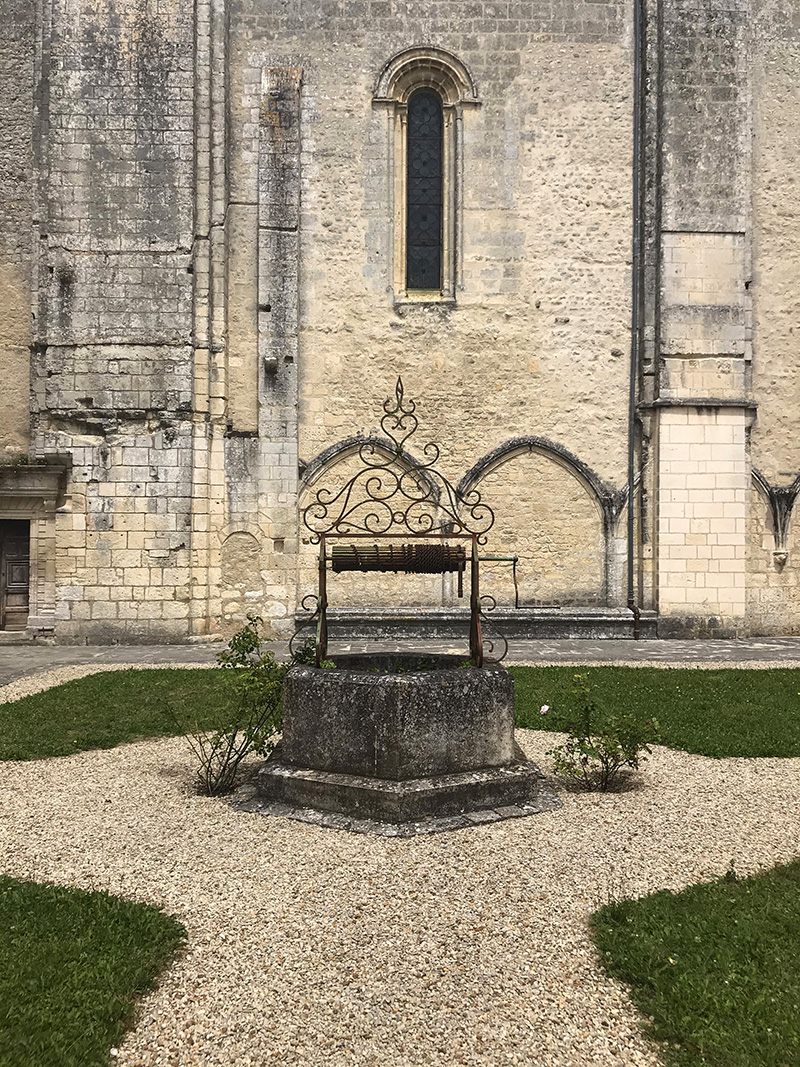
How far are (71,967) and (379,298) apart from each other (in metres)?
9.86

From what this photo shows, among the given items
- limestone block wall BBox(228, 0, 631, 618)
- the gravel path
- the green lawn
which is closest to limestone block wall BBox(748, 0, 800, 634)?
limestone block wall BBox(228, 0, 631, 618)

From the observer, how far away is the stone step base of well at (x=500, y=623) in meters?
10.4

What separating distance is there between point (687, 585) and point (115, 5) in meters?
10.7

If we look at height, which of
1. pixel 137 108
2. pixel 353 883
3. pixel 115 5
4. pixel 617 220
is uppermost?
pixel 115 5

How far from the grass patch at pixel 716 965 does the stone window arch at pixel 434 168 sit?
9.49 meters

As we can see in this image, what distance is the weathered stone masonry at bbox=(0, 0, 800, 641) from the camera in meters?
10.5

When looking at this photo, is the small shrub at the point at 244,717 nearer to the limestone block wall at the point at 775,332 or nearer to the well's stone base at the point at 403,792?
the well's stone base at the point at 403,792

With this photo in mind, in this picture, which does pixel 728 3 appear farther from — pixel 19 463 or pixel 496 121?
pixel 19 463

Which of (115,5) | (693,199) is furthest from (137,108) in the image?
(693,199)

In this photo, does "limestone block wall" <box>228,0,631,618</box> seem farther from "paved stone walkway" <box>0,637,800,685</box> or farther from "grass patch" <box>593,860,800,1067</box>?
"grass patch" <box>593,860,800,1067</box>

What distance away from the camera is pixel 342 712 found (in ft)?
13.5

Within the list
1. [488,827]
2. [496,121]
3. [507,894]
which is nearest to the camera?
[507,894]

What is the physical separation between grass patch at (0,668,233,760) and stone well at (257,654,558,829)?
2.66ft

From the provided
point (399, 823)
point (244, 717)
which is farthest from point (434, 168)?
point (399, 823)
